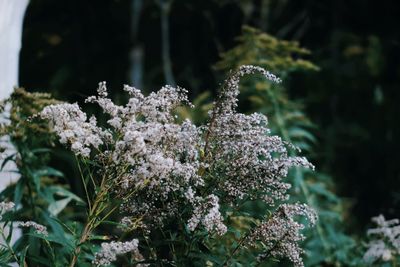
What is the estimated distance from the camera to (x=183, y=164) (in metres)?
2.44

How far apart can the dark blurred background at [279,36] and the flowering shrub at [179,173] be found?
473 cm

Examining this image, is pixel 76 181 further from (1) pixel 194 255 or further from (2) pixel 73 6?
(1) pixel 194 255

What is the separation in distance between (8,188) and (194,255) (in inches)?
63.9

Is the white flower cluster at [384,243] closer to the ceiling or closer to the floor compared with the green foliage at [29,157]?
closer to the ceiling

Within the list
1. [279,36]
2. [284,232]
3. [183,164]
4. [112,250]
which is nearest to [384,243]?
[284,232]

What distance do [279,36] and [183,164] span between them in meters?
7.23

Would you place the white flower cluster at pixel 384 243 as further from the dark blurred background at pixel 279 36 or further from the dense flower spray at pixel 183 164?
the dark blurred background at pixel 279 36

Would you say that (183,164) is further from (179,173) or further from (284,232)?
(284,232)

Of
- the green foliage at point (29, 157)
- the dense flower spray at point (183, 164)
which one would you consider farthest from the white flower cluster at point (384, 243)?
the green foliage at point (29, 157)

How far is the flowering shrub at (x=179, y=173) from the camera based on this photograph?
235 cm

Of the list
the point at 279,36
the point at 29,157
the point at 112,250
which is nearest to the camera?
the point at 112,250

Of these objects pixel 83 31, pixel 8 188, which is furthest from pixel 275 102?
pixel 83 31

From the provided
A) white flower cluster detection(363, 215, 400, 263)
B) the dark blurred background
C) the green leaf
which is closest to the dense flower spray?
white flower cluster detection(363, 215, 400, 263)

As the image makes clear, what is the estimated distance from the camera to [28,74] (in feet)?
23.9
